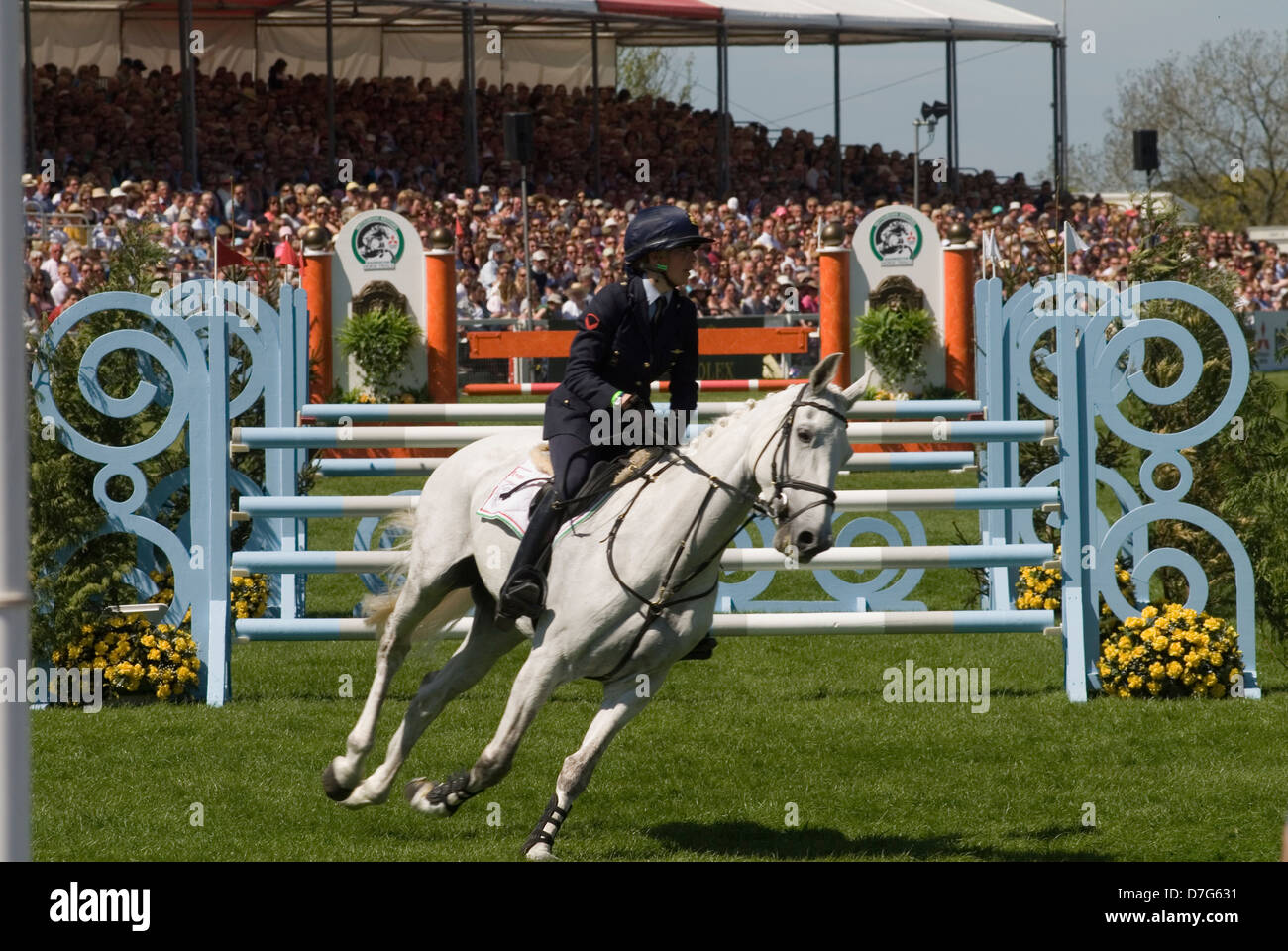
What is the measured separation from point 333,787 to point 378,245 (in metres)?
13.9

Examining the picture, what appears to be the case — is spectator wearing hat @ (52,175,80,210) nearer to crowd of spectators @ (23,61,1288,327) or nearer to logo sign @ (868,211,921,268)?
crowd of spectators @ (23,61,1288,327)

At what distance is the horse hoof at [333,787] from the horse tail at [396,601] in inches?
26.8

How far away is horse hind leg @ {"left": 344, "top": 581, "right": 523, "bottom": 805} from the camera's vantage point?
6.20 metres

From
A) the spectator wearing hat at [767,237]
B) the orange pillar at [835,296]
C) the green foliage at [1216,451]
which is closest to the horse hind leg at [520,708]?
the green foliage at [1216,451]

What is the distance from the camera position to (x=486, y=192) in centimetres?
2905

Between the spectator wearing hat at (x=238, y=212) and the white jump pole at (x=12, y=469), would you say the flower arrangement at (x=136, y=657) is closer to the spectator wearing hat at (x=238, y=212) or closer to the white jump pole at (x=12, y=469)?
the white jump pole at (x=12, y=469)

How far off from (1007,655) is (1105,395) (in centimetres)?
188

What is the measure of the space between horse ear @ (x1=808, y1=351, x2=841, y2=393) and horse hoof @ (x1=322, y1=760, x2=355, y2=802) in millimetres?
2436

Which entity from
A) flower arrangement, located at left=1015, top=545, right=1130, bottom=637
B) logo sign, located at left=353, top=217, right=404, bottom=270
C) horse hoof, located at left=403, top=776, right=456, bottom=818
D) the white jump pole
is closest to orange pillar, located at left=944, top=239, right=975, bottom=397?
logo sign, located at left=353, top=217, right=404, bottom=270

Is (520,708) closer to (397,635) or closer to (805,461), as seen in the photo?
(397,635)

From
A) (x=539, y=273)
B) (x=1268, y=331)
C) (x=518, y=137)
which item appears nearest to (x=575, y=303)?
(x=539, y=273)

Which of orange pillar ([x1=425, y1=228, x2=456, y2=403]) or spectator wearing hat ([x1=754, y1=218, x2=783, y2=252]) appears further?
spectator wearing hat ([x1=754, y1=218, x2=783, y2=252])

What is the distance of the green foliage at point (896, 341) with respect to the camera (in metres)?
19.1
